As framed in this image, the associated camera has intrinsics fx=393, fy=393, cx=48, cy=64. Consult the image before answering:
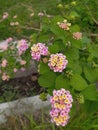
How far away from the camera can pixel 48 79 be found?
223 centimetres

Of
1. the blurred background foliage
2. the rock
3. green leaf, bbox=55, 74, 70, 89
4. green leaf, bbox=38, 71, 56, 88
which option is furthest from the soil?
green leaf, bbox=55, 74, 70, 89

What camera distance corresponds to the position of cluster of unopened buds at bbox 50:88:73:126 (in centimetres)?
198

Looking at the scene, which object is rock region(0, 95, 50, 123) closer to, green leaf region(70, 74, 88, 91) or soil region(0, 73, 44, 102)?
soil region(0, 73, 44, 102)

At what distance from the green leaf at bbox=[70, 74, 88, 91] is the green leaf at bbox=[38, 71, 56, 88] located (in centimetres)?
13

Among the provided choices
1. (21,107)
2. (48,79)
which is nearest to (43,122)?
(21,107)

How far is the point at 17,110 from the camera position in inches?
115

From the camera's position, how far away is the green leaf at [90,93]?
2.18 m

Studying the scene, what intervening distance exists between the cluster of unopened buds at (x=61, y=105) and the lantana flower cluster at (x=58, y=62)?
120 millimetres

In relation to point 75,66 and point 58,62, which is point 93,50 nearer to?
point 75,66

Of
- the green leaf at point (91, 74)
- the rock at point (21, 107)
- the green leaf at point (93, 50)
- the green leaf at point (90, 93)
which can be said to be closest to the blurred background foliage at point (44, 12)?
the green leaf at point (93, 50)

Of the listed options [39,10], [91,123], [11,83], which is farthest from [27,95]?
[39,10]

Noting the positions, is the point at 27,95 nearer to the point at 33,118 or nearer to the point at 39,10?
the point at 33,118

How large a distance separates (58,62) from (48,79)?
0.19m

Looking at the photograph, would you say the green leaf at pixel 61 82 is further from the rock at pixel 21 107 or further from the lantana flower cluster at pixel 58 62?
the rock at pixel 21 107
